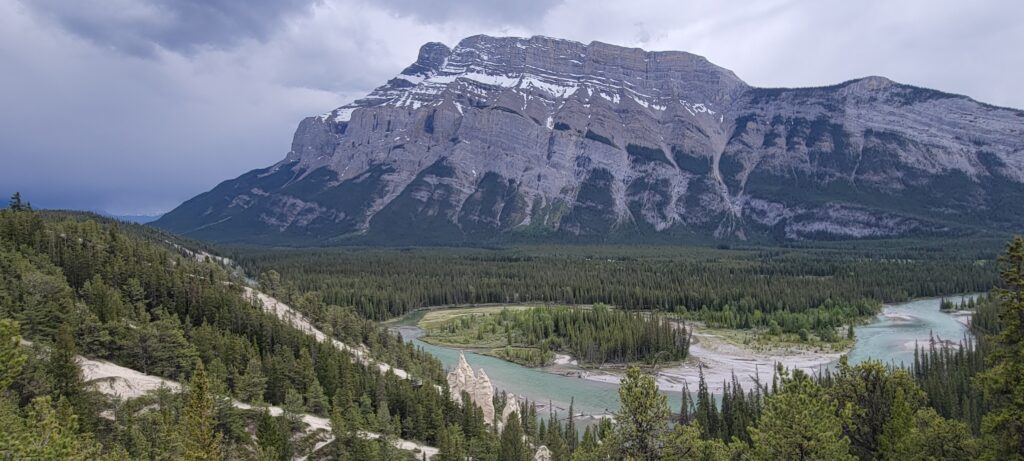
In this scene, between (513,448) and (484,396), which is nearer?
(513,448)

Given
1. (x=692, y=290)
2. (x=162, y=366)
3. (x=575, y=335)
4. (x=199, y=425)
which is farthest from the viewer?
(x=692, y=290)

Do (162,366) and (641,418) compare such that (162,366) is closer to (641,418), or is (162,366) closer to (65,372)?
(65,372)

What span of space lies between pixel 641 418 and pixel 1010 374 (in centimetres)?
1423

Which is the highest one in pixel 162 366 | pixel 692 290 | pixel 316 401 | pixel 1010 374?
pixel 1010 374

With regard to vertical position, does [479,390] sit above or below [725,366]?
above

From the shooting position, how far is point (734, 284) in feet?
570

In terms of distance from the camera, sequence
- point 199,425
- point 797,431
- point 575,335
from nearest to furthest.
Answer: point 797,431 → point 199,425 → point 575,335

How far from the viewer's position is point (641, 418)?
82.4 ft

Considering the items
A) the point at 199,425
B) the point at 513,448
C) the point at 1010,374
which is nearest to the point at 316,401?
the point at 513,448

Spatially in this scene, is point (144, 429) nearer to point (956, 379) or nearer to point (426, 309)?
point (956, 379)

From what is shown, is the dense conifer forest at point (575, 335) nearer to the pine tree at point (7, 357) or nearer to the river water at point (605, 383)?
the river water at point (605, 383)

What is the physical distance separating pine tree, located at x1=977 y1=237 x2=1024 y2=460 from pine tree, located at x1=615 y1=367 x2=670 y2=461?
12.7m

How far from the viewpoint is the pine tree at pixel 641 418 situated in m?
25.0

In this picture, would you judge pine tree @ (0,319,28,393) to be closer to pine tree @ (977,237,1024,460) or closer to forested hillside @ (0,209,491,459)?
forested hillside @ (0,209,491,459)
